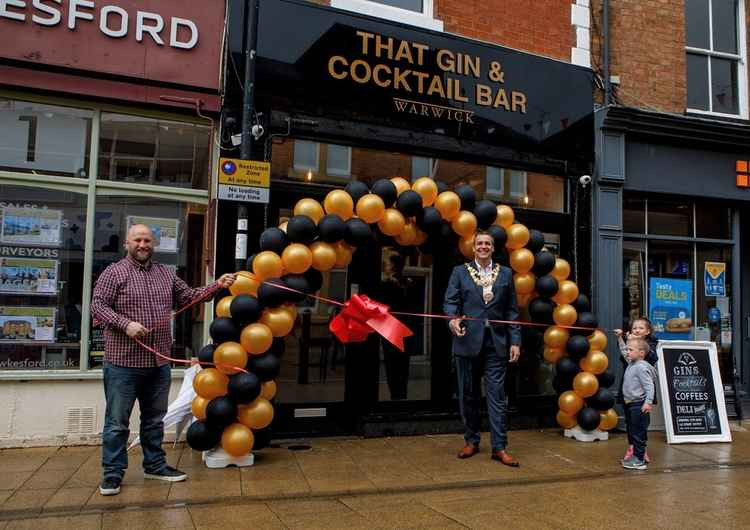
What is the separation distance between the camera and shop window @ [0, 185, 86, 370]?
5879mm

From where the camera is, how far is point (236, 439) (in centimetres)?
499

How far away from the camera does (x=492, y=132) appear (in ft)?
24.3

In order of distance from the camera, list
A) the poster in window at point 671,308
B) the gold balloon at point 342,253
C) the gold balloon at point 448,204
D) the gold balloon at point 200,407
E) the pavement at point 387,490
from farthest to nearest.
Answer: the poster in window at point 671,308
the gold balloon at point 448,204
the gold balloon at point 342,253
the gold balloon at point 200,407
the pavement at point 387,490

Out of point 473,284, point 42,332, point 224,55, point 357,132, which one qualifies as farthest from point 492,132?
point 42,332

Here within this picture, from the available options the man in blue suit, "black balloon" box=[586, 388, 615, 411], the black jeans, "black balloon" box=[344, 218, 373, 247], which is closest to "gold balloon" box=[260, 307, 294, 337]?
"black balloon" box=[344, 218, 373, 247]

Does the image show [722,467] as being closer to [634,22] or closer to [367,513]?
[367,513]

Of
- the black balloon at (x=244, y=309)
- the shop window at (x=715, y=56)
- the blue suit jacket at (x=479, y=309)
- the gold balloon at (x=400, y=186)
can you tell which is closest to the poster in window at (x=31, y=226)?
the black balloon at (x=244, y=309)

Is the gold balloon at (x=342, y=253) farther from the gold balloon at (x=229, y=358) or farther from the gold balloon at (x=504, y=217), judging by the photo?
the gold balloon at (x=504, y=217)

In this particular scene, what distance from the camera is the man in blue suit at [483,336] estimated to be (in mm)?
5527

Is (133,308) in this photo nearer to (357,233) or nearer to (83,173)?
(357,233)

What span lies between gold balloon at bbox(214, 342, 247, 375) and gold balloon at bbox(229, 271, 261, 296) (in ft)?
1.56

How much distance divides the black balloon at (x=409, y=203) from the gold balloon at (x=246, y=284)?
155 cm

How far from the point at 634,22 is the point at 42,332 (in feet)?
27.6

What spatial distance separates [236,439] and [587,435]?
3743mm
